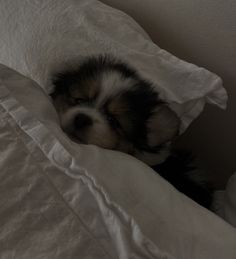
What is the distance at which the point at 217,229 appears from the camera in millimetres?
722

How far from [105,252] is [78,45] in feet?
1.99

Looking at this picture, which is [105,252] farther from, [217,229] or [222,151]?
[222,151]

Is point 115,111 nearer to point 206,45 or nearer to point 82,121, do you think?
point 82,121

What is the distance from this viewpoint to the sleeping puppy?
3.27 ft

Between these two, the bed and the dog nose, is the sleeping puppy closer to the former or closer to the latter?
the dog nose

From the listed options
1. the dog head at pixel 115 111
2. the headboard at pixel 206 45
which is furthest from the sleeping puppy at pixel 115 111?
the headboard at pixel 206 45

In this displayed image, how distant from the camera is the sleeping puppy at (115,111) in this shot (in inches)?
39.3

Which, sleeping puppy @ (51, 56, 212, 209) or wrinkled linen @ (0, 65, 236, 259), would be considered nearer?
wrinkled linen @ (0, 65, 236, 259)

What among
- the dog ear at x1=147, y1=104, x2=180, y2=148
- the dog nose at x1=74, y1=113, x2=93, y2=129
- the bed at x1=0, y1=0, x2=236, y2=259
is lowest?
the dog nose at x1=74, y1=113, x2=93, y2=129

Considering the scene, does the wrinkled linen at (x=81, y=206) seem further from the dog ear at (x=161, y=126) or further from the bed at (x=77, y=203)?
Answer: the dog ear at (x=161, y=126)

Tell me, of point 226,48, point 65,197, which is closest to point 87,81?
point 226,48

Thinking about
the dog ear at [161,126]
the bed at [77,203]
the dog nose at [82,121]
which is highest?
the bed at [77,203]

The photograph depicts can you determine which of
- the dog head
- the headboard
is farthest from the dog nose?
the headboard

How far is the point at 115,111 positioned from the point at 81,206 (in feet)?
1.42
